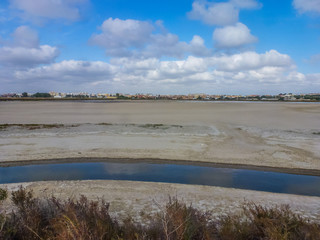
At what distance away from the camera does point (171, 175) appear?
30.2ft

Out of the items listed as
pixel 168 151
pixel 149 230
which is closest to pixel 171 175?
pixel 168 151

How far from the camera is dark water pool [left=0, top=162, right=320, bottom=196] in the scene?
26.9 ft

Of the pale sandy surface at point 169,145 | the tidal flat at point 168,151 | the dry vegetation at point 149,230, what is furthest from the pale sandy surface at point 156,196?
the pale sandy surface at point 169,145

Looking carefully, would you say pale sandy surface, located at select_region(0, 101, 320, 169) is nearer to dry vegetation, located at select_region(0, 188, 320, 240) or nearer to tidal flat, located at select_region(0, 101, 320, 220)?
tidal flat, located at select_region(0, 101, 320, 220)

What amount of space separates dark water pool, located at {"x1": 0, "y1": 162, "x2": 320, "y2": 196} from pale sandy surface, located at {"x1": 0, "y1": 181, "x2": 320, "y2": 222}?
0.99m

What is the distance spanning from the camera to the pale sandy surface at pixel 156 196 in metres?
5.87

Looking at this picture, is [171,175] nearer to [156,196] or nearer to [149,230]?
[156,196]

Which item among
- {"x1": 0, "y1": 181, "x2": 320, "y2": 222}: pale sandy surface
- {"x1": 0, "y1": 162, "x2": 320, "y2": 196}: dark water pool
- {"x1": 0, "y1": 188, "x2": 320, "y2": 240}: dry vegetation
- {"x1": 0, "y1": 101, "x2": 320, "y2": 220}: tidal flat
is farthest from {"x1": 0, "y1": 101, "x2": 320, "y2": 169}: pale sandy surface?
{"x1": 0, "y1": 188, "x2": 320, "y2": 240}: dry vegetation

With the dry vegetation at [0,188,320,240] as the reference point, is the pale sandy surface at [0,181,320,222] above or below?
below

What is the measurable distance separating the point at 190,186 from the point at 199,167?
8.87 feet

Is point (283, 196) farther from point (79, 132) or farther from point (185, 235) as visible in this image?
point (79, 132)

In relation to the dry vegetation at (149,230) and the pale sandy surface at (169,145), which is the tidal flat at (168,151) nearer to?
the pale sandy surface at (169,145)

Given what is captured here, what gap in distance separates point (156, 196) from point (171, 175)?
100 inches

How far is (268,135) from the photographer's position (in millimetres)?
16812
